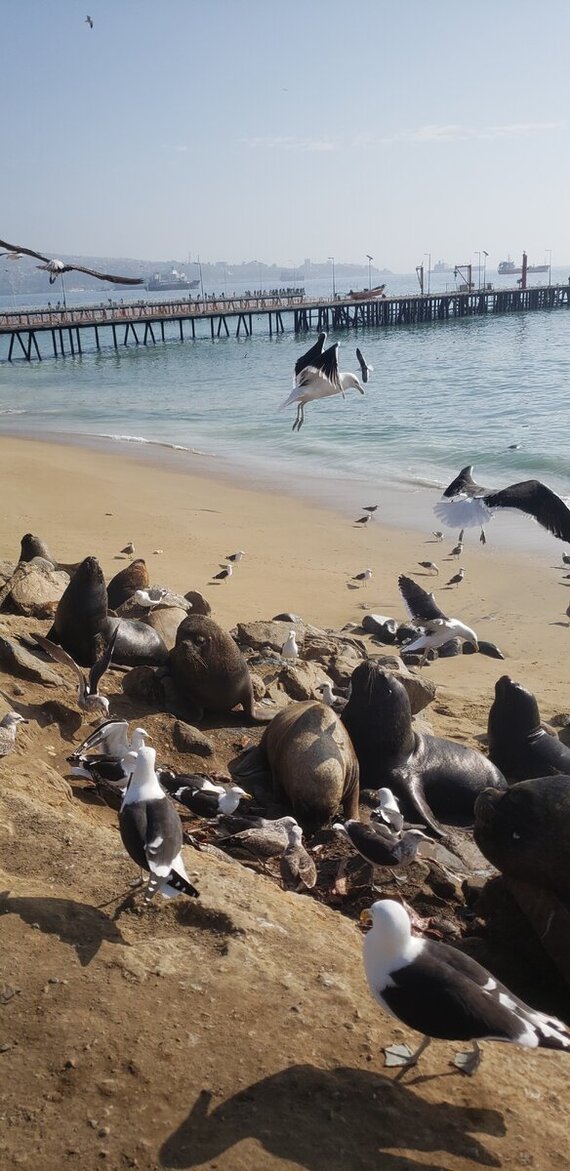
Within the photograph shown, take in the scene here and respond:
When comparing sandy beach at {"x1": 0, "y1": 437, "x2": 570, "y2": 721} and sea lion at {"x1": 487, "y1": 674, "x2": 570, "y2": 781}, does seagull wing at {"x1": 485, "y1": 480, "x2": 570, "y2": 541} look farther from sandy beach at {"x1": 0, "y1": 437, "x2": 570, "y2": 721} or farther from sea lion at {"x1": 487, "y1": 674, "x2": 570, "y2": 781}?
sea lion at {"x1": 487, "y1": 674, "x2": 570, "y2": 781}

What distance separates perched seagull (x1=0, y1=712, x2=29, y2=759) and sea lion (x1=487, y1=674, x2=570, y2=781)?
3535 mm

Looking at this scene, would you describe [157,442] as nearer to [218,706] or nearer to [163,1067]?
[218,706]

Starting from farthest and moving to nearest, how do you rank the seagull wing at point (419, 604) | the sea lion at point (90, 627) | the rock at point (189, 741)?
the seagull wing at point (419, 604) → the sea lion at point (90, 627) → the rock at point (189, 741)

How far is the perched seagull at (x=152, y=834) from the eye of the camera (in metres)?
4.19

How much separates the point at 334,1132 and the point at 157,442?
27.0 m

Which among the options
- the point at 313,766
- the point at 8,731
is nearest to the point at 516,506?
the point at 313,766

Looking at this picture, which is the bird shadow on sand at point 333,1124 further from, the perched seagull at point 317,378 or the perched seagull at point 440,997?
Answer: the perched seagull at point 317,378

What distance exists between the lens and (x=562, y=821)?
493cm

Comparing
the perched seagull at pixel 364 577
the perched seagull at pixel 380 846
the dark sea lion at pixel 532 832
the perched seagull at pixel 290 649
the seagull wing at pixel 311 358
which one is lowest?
the perched seagull at pixel 364 577

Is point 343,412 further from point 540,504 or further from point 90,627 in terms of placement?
point 90,627

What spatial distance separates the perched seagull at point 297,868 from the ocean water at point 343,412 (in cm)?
1341

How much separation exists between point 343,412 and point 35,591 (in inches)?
1012

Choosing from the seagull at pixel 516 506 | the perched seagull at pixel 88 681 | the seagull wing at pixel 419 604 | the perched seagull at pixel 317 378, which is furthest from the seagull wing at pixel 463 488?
the perched seagull at pixel 88 681

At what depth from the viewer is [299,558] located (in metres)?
15.2
